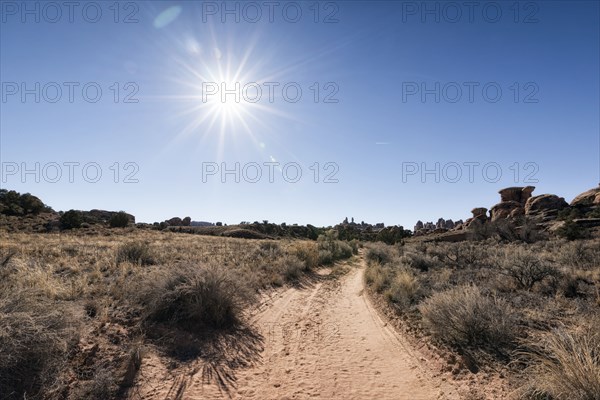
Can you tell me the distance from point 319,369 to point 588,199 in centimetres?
8125

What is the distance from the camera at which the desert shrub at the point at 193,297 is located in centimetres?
727

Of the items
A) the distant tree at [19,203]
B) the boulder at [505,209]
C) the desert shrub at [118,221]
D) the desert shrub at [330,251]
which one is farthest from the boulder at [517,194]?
the distant tree at [19,203]

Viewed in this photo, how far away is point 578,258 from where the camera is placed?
16.1 meters

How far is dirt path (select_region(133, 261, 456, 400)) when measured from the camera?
503 centimetres

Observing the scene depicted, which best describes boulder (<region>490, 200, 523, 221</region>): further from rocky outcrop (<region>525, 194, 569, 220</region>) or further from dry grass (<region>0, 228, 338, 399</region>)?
dry grass (<region>0, 228, 338, 399</region>)

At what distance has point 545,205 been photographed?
6612cm

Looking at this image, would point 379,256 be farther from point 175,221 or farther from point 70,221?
point 175,221

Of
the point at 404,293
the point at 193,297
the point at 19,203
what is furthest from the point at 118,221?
the point at 404,293

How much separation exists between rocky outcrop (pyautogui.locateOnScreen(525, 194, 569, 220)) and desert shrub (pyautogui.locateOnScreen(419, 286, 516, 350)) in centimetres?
6989

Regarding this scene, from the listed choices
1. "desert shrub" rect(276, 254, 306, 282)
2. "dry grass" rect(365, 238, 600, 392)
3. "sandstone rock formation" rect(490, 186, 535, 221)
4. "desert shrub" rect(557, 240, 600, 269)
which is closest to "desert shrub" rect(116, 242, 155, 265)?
"desert shrub" rect(276, 254, 306, 282)

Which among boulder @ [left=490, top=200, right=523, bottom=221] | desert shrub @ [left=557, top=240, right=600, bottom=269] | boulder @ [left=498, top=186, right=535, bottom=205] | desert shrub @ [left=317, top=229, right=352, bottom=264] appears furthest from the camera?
boulder @ [left=498, top=186, right=535, bottom=205]

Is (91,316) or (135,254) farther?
(135,254)

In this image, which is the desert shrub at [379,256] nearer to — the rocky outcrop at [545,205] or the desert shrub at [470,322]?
the desert shrub at [470,322]

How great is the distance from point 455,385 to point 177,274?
656 centimetres
